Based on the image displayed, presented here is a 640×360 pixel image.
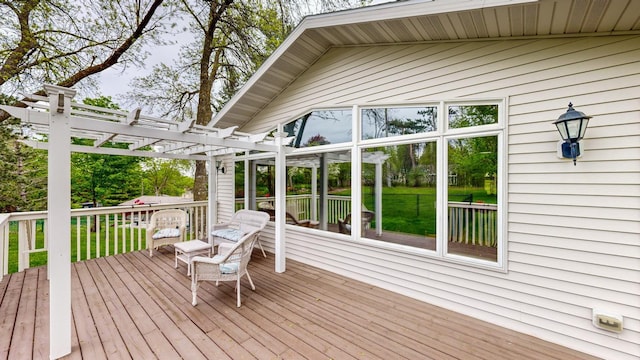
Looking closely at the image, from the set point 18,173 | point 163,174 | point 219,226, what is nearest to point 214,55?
point 219,226

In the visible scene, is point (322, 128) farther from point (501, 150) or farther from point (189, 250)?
point (189, 250)

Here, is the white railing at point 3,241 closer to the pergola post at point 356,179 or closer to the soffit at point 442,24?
the soffit at point 442,24

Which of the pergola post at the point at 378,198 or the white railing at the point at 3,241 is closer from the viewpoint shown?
the white railing at the point at 3,241

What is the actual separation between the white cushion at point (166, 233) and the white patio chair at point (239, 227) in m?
0.78

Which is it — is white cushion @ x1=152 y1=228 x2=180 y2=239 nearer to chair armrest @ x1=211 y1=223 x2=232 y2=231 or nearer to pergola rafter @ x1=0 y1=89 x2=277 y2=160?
chair armrest @ x1=211 y1=223 x2=232 y2=231

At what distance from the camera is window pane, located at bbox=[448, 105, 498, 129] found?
3047mm

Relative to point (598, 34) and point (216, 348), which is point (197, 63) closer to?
point (216, 348)

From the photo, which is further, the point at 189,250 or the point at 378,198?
the point at 189,250

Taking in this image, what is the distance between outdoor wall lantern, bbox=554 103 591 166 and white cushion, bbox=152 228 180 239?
6504 millimetres

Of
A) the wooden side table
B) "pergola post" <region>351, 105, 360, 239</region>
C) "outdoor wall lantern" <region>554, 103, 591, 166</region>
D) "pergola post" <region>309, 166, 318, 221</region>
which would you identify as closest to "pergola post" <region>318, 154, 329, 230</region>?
"pergola post" <region>309, 166, 318, 221</region>

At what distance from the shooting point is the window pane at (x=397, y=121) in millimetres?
3523

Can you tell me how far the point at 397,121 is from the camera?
3.81 m

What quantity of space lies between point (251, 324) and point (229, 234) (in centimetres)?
269

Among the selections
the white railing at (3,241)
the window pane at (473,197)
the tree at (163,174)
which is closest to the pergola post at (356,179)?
the window pane at (473,197)
